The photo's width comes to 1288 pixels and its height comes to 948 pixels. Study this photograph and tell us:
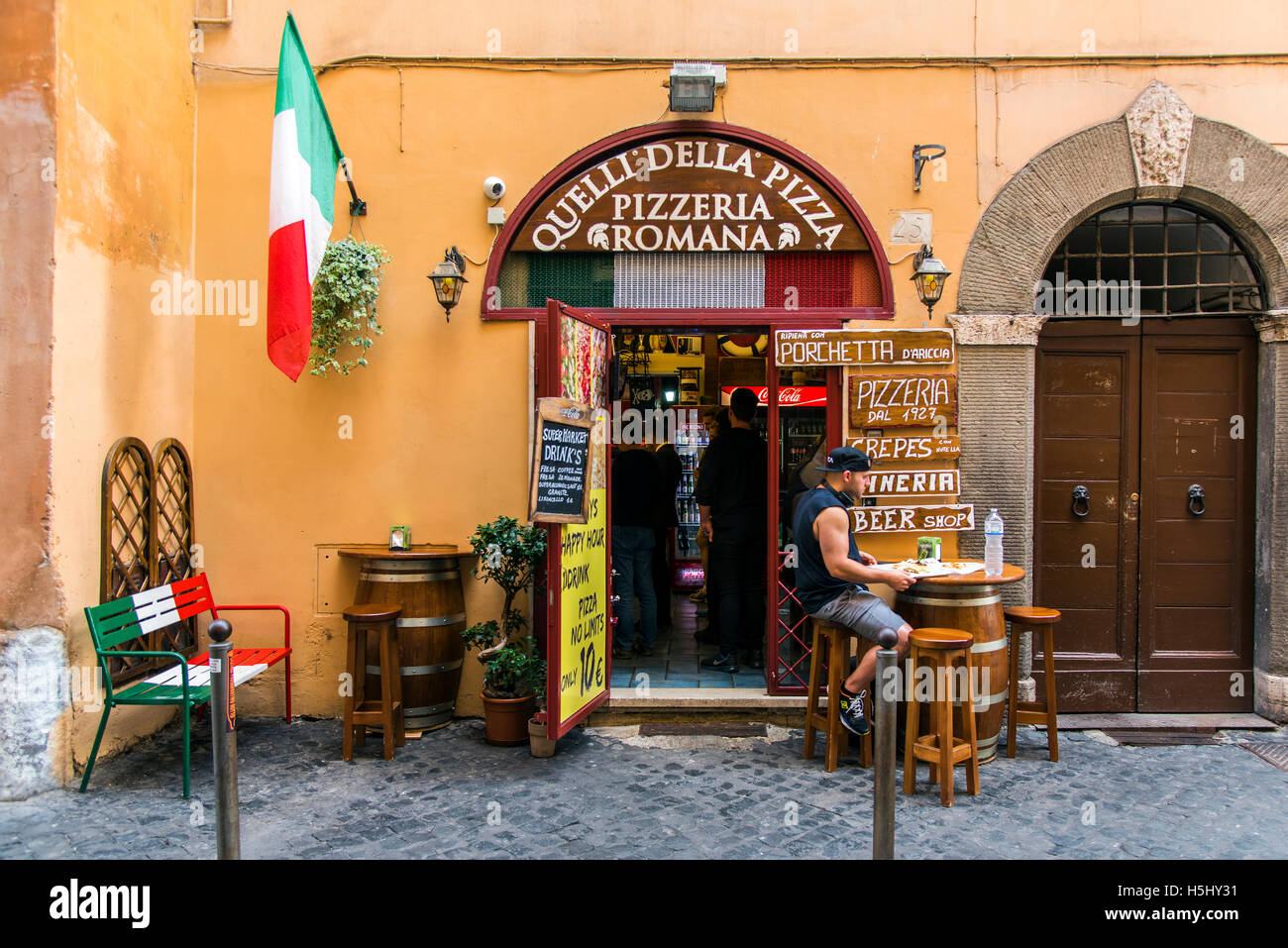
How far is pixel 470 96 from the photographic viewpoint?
237 inches

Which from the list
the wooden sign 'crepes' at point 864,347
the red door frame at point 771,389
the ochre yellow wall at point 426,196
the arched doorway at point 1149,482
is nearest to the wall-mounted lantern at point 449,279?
the ochre yellow wall at point 426,196

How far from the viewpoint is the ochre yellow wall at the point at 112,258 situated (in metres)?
4.82

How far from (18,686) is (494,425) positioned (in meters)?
2.99

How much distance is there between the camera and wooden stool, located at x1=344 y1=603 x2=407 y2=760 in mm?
5180

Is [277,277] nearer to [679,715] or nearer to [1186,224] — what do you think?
[679,715]

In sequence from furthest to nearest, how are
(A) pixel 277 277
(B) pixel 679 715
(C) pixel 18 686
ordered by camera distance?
(B) pixel 679 715 < (A) pixel 277 277 < (C) pixel 18 686

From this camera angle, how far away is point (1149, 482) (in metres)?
6.05

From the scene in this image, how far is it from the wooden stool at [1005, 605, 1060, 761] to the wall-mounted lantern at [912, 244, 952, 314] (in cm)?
205

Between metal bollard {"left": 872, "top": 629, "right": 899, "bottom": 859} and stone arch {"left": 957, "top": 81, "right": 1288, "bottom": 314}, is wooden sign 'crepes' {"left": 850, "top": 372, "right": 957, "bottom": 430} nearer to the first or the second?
stone arch {"left": 957, "top": 81, "right": 1288, "bottom": 314}

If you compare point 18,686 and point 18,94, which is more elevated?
point 18,94

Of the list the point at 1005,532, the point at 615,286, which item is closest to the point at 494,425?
the point at 615,286

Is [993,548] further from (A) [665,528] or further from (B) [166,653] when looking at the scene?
(B) [166,653]

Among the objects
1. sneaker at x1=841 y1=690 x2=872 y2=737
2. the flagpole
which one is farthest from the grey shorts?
the flagpole

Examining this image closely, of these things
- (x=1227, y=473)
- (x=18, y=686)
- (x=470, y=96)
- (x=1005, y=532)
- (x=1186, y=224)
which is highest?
(x=470, y=96)
